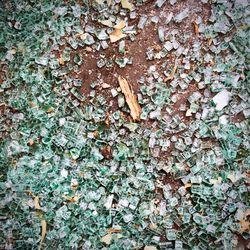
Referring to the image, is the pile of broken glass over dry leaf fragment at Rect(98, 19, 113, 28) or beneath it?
beneath

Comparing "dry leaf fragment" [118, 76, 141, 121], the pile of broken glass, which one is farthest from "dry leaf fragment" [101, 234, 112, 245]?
"dry leaf fragment" [118, 76, 141, 121]

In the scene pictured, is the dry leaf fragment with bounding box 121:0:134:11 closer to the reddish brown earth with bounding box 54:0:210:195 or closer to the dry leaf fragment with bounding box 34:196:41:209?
the reddish brown earth with bounding box 54:0:210:195

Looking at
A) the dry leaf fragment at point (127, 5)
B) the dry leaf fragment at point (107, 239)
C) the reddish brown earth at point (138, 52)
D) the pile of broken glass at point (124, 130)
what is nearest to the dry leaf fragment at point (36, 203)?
the pile of broken glass at point (124, 130)

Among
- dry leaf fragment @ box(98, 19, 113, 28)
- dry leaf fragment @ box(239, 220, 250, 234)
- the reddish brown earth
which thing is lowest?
dry leaf fragment @ box(239, 220, 250, 234)

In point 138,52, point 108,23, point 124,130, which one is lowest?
point 124,130

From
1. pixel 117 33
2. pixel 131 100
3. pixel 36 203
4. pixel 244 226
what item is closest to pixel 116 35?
pixel 117 33

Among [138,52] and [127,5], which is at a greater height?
[127,5]

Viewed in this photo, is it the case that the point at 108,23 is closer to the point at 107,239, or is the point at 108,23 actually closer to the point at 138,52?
the point at 138,52

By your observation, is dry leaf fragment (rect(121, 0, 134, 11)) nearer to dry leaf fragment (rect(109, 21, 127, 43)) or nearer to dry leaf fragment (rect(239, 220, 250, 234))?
dry leaf fragment (rect(109, 21, 127, 43))
